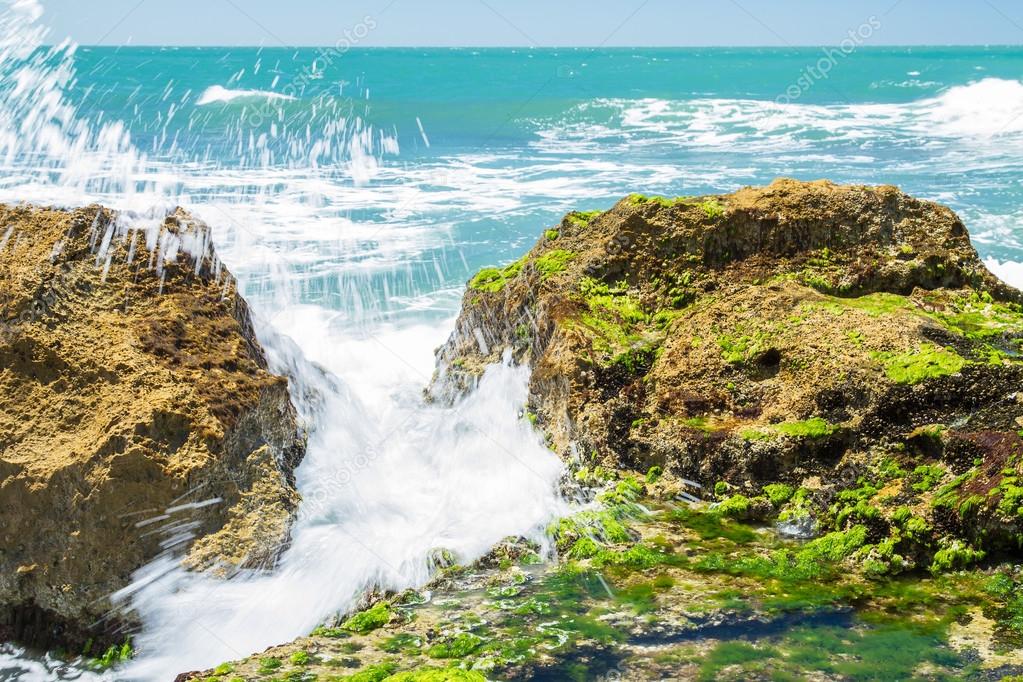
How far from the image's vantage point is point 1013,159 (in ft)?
82.1

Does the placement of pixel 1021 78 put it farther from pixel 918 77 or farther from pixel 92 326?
pixel 92 326

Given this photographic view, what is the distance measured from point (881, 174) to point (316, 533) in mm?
21973

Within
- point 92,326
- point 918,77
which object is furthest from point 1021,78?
point 92,326

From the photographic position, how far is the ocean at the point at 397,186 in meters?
5.35

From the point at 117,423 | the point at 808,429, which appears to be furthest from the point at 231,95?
the point at 808,429

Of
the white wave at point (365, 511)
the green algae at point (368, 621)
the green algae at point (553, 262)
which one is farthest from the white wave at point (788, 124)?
the green algae at point (368, 621)

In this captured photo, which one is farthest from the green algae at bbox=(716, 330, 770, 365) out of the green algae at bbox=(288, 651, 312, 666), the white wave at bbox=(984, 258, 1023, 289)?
the white wave at bbox=(984, 258, 1023, 289)

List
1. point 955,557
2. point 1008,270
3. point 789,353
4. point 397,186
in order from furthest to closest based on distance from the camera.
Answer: point 397,186 → point 1008,270 → point 789,353 → point 955,557

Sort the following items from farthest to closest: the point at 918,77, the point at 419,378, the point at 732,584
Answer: the point at 918,77 < the point at 419,378 < the point at 732,584

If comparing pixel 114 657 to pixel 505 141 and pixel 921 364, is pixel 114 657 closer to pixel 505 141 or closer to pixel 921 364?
pixel 921 364

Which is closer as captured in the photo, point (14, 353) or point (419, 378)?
point (14, 353)

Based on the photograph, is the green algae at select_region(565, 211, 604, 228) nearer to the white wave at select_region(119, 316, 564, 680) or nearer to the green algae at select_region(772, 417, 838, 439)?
the white wave at select_region(119, 316, 564, 680)

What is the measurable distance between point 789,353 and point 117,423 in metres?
4.03

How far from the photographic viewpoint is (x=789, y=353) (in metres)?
5.96
